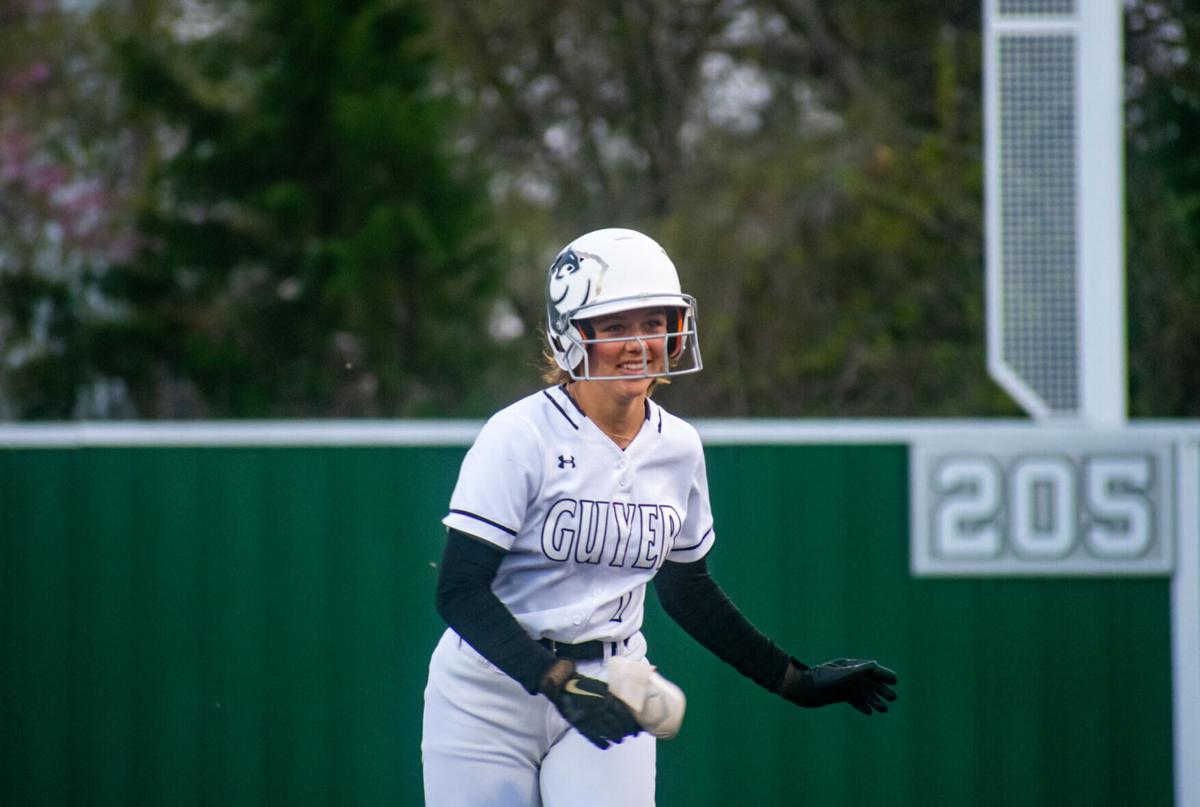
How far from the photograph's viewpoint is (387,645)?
232 inches

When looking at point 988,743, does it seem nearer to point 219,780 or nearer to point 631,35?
point 219,780

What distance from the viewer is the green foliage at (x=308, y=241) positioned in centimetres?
1288

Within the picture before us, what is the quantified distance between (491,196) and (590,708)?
40.7 ft

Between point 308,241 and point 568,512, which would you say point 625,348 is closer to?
point 568,512

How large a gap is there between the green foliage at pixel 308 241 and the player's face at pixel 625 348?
9521 mm

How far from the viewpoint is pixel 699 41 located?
15914mm

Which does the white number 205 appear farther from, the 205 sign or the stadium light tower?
the stadium light tower

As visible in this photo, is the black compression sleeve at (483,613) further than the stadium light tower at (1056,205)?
No

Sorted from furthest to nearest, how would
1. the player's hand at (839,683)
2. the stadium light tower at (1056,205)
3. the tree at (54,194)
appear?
the tree at (54,194)
the stadium light tower at (1056,205)
the player's hand at (839,683)

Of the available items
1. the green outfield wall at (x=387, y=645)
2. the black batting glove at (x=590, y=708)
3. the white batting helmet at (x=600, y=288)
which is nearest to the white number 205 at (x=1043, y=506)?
the green outfield wall at (x=387, y=645)

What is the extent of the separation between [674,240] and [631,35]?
2744 mm

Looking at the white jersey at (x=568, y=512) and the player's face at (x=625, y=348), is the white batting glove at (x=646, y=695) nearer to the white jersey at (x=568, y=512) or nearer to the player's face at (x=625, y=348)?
the white jersey at (x=568, y=512)

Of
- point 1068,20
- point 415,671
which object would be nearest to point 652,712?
point 415,671

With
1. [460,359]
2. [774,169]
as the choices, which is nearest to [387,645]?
[460,359]
